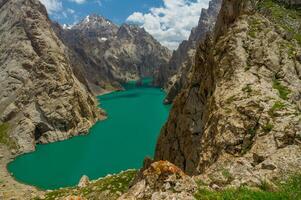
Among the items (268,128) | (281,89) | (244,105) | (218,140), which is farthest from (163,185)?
(281,89)

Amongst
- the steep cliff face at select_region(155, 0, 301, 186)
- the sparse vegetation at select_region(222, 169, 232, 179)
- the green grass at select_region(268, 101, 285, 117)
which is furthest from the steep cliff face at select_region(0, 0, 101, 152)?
the sparse vegetation at select_region(222, 169, 232, 179)

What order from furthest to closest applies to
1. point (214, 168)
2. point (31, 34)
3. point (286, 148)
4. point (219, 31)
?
point (31, 34), point (219, 31), point (286, 148), point (214, 168)

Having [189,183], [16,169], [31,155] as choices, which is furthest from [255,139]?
[31,155]

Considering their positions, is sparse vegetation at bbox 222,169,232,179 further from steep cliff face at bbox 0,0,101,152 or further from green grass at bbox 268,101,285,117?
steep cliff face at bbox 0,0,101,152

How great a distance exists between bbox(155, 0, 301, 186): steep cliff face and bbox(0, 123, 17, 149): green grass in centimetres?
8212

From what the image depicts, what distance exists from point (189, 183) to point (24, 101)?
460 feet

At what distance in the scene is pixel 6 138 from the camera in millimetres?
129375

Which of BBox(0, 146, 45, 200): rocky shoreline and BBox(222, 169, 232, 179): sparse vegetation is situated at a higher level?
BBox(222, 169, 232, 179): sparse vegetation

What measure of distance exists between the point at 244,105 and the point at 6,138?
112 m

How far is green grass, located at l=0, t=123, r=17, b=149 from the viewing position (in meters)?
125

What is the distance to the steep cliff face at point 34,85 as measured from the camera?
469 ft

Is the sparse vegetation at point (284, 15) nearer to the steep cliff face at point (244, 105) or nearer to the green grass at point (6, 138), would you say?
the steep cliff face at point (244, 105)

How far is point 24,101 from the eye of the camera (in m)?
150

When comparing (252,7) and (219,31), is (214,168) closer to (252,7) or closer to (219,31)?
(252,7)
